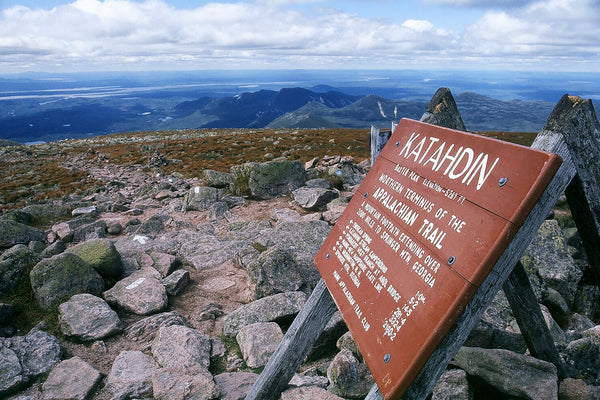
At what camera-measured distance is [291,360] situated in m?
3.84

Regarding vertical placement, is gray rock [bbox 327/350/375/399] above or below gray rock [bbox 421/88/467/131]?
below

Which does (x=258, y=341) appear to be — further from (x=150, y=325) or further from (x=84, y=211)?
(x=84, y=211)

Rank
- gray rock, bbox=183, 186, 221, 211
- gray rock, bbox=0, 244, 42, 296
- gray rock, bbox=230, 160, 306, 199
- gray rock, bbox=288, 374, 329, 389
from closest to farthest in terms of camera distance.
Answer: gray rock, bbox=288, 374, 329, 389 < gray rock, bbox=0, 244, 42, 296 < gray rock, bbox=183, 186, 221, 211 < gray rock, bbox=230, 160, 306, 199

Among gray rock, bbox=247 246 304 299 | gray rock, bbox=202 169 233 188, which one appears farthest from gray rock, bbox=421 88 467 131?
gray rock, bbox=202 169 233 188

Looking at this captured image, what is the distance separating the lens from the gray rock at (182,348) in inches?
201

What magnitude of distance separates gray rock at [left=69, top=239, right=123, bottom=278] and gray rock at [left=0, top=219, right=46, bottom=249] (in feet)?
11.8

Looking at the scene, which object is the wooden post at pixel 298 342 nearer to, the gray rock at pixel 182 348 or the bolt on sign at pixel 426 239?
the bolt on sign at pixel 426 239

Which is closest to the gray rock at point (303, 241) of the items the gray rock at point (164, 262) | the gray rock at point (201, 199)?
the gray rock at point (164, 262)

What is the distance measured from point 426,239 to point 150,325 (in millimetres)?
5219

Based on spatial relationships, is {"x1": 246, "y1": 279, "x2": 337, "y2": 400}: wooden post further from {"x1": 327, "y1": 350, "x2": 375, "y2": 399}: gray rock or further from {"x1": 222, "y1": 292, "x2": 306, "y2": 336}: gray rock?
{"x1": 222, "y1": 292, "x2": 306, "y2": 336}: gray rock

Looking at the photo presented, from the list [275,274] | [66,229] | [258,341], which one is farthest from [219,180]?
[258,341]

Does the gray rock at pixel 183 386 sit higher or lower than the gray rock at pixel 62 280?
lower

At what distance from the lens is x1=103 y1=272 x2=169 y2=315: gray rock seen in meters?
6.58

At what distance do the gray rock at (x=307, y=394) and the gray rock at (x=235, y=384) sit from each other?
73cm
